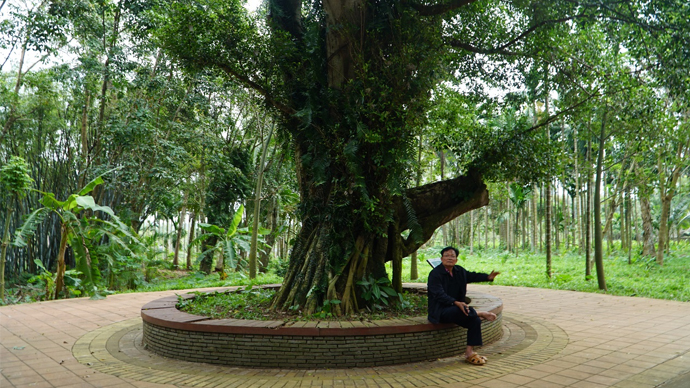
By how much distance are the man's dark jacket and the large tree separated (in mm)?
1051

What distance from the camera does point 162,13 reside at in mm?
10008

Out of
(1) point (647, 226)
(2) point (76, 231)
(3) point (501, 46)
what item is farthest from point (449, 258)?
(1) point (647, 226)

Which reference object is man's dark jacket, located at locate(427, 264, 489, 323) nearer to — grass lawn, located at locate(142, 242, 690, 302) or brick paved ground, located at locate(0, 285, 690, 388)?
brick paved ground, located at locate(0, 285, 690, 388)

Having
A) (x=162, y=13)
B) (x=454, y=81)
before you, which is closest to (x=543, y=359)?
(x=454, y=81)

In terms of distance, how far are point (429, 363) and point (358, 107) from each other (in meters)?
3.24

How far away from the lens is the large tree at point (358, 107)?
591 centimetres

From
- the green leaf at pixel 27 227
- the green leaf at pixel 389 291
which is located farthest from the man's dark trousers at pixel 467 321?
the green leaf at pixel 27 227

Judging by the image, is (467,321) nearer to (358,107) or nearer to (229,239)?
(358,107)

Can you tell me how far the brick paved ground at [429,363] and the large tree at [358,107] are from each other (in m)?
1.67

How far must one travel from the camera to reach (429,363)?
502 cm

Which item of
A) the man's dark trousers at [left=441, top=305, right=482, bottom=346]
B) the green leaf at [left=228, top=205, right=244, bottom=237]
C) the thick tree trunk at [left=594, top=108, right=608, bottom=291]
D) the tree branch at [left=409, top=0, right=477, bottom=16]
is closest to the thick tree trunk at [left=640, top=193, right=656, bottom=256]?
the thick tree trunk at [left=594, top=108, right=608, bottom=291]

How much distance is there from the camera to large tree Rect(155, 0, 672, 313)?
233 inches

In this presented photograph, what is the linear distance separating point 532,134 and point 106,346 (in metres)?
6.91

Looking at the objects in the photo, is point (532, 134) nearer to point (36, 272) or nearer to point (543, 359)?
point (543, 359)
